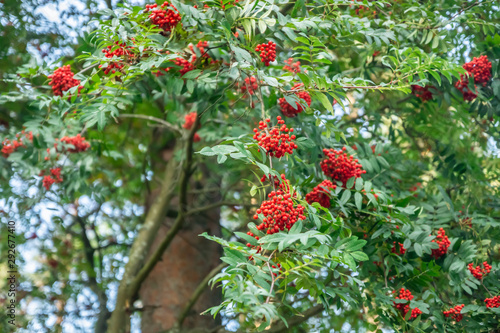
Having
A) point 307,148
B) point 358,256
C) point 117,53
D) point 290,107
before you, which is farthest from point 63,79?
point 358,256

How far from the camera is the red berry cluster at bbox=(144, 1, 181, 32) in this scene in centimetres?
253

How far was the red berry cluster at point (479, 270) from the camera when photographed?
8.86 feet

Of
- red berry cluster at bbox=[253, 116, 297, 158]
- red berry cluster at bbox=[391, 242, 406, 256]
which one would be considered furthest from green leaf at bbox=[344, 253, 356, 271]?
red berry cluster at bbox=[391, 242, 406, 256]

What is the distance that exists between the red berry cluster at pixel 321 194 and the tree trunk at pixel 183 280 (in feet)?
9.66

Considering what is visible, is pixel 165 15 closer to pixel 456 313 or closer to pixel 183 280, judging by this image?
pixel 456 313

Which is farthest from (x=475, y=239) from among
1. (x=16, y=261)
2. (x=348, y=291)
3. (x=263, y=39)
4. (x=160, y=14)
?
(x=16, y=261)

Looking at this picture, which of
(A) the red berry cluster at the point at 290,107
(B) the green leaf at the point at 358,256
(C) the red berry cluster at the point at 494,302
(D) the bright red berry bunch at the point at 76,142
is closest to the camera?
(B) the green leaf at the point at 358,256

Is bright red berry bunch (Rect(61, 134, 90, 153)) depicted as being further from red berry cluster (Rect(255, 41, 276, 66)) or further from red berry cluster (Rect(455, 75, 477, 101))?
red berry cluster (Rect(455, 75, 477, 101))

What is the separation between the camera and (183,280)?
18.1 ft

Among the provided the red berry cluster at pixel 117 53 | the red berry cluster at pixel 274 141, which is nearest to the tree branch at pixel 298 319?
the red berry cluster at pixel 274 141

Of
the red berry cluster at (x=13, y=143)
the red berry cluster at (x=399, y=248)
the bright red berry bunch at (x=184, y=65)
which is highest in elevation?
the bright red berry bunch at (x=184, y=65)

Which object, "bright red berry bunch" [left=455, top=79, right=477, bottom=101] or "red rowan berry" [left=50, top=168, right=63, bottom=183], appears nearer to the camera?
"bright red berry bunch" [left=455, top=79, right=477, bottom=101]

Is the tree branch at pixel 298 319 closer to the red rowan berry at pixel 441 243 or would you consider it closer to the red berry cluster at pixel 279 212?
the red rowan berry at pixel 441 243

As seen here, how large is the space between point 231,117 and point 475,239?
2415 millimetres
